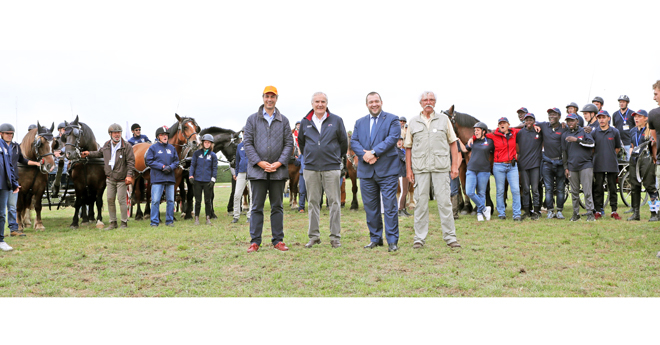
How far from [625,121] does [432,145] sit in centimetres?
735

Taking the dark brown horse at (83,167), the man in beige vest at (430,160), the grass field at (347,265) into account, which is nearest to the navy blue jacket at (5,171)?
the grass field at (347,265)

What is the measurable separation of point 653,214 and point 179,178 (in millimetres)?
9754

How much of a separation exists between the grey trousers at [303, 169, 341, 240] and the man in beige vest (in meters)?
1.12

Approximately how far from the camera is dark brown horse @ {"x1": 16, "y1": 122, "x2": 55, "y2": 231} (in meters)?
9.49

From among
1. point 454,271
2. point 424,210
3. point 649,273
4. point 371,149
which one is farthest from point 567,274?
point 371,149

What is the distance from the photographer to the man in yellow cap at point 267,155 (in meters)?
6.25

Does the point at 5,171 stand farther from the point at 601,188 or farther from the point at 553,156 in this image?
the point at 601,188

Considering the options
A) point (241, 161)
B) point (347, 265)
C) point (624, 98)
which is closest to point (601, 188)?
point (624, 98)

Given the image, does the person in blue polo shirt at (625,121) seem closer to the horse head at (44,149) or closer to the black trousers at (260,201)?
the black trousers at (260,201)

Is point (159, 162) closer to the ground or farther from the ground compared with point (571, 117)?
closer to the ground

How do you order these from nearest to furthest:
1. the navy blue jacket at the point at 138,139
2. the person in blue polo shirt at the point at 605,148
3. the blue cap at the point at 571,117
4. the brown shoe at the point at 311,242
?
the brown shoe at the point at 311,242
the person in blue polo shirt at the point at 605,148
the blue cap at the point at 571,117
the navy blue jacket at the point at 138,139

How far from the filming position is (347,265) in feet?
17.2

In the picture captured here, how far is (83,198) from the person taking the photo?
10125 millimetres

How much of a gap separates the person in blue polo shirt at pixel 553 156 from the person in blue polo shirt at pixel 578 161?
35 centimetres
